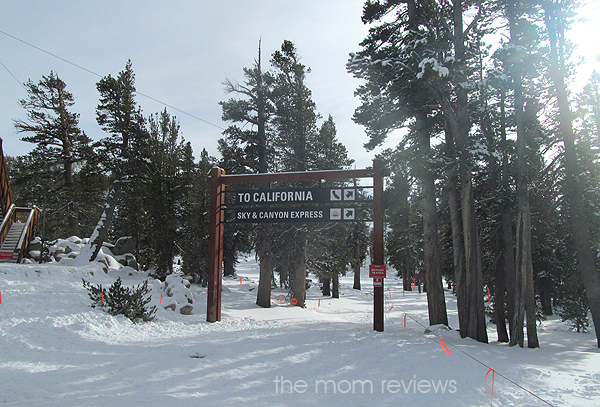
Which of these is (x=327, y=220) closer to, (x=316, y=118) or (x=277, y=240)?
(x=277, y=240)

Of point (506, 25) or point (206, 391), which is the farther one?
point (506, 25)

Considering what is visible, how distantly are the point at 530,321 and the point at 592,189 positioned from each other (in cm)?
616

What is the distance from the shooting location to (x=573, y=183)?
471 inches

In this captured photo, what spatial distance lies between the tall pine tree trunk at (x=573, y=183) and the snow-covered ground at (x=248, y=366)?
3.31 meters

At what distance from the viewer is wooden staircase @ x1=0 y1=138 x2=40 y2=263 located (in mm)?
16172

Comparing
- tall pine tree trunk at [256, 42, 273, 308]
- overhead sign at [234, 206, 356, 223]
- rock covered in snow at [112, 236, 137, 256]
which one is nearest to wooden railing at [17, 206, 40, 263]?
rock covered in snow at [112, 236, 137, 256]

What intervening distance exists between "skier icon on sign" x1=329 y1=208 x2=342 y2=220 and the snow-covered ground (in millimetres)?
3258

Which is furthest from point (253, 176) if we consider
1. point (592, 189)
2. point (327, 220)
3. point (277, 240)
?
point (592, 189)

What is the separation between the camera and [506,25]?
12797 millimetres

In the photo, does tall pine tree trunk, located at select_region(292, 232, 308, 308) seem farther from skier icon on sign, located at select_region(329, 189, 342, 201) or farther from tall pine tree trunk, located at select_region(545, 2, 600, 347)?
tall pine tree trunk, located at select_region(545, 2, 600, 347)

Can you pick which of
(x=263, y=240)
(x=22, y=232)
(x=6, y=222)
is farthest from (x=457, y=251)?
(x=6, y=222)

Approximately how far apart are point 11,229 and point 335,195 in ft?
51.7

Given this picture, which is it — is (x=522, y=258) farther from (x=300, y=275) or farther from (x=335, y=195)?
(x=300, y=275)

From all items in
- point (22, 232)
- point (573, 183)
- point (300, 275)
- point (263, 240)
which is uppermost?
point (573, 183)
